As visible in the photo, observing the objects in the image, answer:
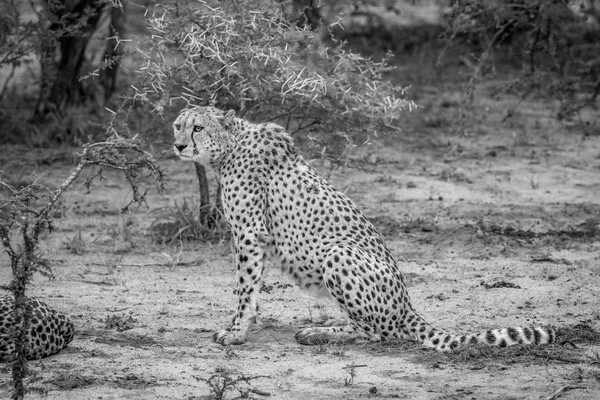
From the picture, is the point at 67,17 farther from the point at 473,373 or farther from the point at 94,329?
the point at 473,373

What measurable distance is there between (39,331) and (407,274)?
2.99m

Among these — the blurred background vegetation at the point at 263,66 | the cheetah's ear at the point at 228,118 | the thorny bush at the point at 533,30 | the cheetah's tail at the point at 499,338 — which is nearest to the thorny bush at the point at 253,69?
the blurred background vegetation at the point at 263,66

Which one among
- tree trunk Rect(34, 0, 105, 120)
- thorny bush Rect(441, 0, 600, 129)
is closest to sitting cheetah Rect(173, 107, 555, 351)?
thorny bush Rect(441, 0, 600, 129)

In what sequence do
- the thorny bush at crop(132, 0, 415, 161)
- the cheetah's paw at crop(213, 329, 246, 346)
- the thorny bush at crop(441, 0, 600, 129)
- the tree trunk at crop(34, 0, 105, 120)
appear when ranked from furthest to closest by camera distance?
1. the tree trunk at crop(34, 0, 105, 120)
2. the thorny bush at crop(441, 0, 600, 129)
3. the thorny bush at crop(132, 0, 415, 161)
4. the cheetah's paw at crop(213, 329, 246, 346)

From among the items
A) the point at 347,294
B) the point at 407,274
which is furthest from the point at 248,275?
the point at 407,274

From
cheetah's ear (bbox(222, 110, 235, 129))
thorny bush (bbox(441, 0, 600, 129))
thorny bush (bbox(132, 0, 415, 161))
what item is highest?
thorny bush (bbox(441, 0, 600, 129))

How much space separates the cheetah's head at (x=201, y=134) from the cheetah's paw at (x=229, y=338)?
3.58 ft

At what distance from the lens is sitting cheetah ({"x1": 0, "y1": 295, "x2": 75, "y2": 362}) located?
589 cm

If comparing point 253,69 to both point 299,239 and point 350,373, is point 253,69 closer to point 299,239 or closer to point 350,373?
point 299,239

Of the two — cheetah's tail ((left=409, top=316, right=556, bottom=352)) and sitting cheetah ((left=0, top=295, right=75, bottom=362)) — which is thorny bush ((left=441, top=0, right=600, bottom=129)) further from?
sitting cheetah ((left=0, top=295, right=75, bottom=362))

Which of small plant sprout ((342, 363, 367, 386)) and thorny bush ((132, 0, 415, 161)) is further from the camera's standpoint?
thorny bush ((132, 0, 415, 161))

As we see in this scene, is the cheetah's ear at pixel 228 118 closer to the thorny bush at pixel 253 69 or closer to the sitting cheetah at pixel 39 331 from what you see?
the thorny bush at pixel 253 69

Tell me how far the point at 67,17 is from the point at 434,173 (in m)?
4.00

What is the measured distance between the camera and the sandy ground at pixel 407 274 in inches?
224
